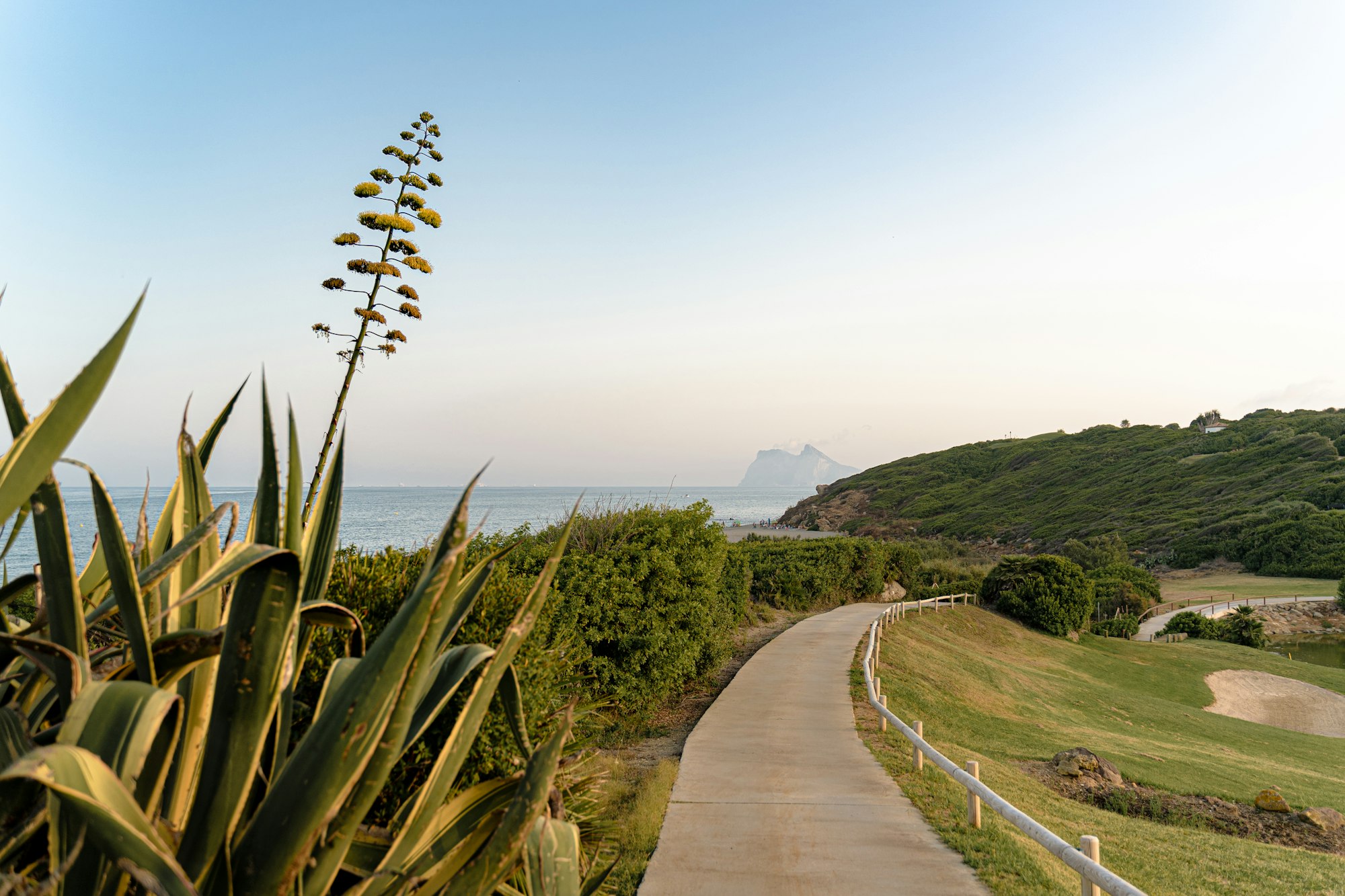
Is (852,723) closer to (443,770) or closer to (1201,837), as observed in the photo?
(1201,837)

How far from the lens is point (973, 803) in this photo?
6.89 meters

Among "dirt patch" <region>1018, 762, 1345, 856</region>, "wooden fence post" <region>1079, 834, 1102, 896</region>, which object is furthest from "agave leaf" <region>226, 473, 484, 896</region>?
"dirt patch" <region>1018, 762, 1345, 856</region>

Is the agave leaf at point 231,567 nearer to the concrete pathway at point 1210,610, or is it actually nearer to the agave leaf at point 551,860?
the agave leaf at point 551,860

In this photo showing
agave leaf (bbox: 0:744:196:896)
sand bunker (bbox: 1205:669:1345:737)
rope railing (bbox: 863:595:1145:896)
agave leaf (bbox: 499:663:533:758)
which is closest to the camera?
agave leaf (bbox: 0:744:196:896)

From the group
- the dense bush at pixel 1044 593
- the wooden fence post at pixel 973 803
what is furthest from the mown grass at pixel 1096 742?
the dense bush at pixel 1044 593

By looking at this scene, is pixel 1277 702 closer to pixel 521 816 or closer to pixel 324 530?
pixel 521 816

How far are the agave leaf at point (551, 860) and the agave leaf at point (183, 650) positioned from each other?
0.82 metres

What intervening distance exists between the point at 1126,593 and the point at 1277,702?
1408 centimetres

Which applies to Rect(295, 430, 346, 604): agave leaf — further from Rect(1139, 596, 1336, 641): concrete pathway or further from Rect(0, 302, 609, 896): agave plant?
Rect(1139, 596, 1336, 641): concrete pathway

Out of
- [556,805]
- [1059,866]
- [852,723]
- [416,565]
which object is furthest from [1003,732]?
[556,805]

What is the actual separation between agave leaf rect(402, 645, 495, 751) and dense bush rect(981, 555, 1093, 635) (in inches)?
1103

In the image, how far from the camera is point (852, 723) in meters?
10.6

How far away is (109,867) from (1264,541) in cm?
6299

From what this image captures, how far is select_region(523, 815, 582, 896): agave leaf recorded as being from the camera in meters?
1.83
